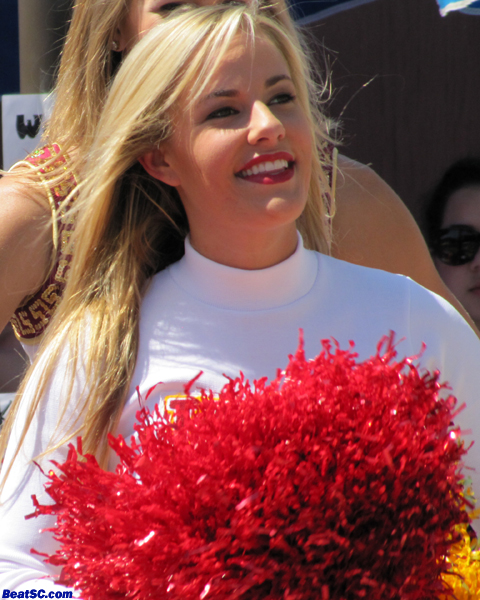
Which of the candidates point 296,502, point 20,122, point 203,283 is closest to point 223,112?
point 203,283

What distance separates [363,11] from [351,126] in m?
0.39

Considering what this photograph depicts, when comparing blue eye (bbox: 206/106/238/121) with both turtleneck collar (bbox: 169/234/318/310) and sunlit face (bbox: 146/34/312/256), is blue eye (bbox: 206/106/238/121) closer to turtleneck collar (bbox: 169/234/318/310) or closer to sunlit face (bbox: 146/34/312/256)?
sunlit face (bbox: 146/34/312/256)

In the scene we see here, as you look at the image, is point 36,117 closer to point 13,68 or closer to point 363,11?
point 13,68

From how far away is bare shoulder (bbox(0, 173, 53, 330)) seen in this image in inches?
65.1

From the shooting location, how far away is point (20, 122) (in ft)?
7.13

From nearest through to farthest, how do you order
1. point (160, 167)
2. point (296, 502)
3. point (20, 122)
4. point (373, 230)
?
point (296, 502) → point (160, 167) → point (373, 230) → point (20, 122)

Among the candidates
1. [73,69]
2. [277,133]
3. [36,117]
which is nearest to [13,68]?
[36,117]

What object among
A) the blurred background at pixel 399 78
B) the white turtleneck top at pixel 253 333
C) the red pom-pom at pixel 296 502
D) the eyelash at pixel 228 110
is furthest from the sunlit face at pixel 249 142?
the blurred background at pixel 399 78

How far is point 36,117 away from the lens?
218 centimetres

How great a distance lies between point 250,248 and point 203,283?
4.6 inches

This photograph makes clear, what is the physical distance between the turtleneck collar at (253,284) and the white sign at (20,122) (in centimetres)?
90

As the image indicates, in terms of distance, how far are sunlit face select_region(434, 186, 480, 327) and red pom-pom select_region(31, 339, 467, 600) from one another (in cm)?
181

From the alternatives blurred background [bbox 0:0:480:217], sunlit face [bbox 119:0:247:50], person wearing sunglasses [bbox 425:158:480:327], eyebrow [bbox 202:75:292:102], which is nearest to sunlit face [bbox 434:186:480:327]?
person wearing sunglasses [bbox 425:158:480:327]

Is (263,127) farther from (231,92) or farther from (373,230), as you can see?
(373,230)
